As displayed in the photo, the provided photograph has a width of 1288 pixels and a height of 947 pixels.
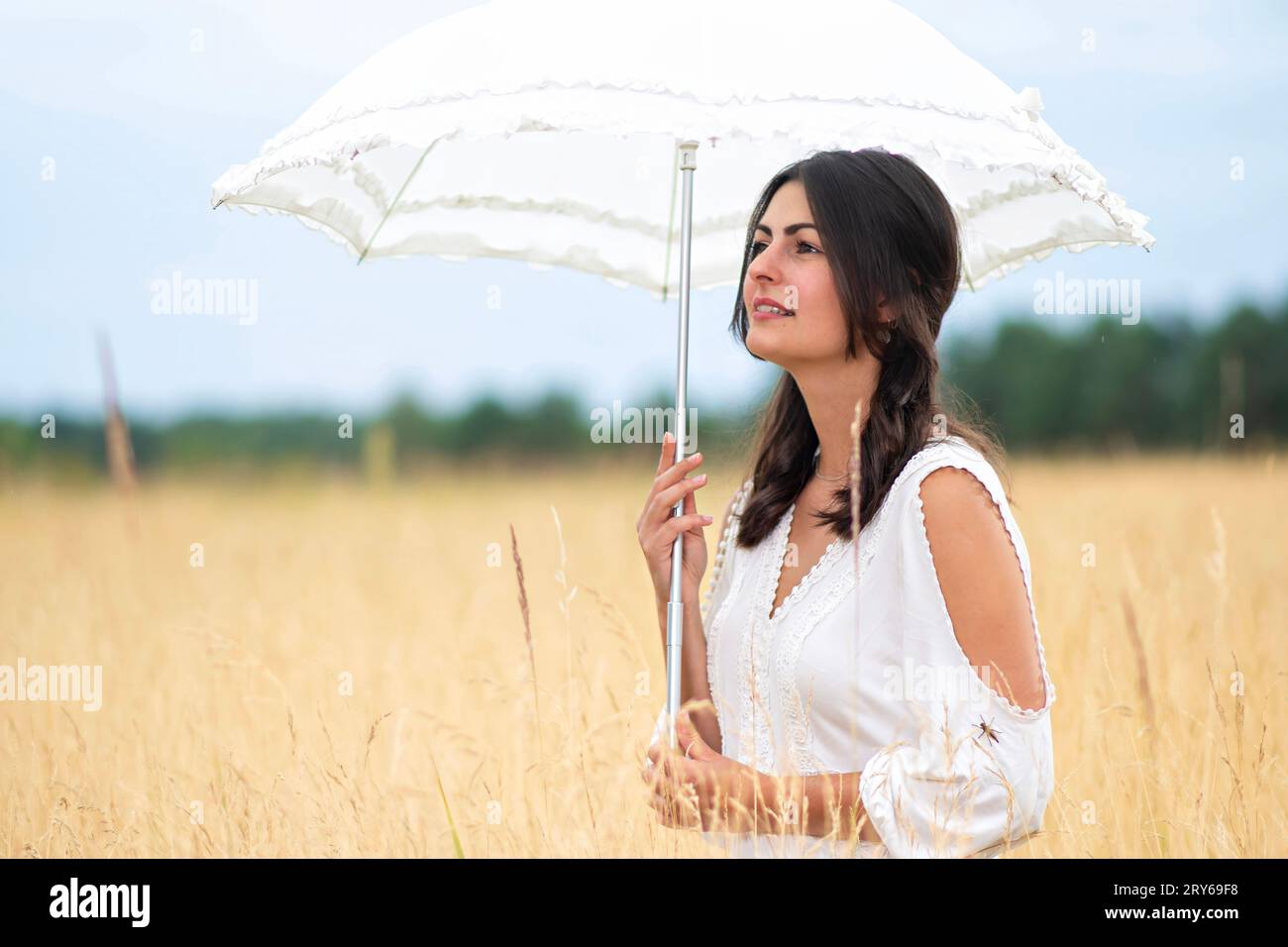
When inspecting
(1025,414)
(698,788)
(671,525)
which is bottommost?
(698,788)

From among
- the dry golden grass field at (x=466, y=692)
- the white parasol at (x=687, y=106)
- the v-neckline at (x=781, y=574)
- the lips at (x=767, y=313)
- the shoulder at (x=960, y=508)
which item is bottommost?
the dry golden grass field at (x=466, y=692)

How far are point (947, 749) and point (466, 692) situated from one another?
3146mm

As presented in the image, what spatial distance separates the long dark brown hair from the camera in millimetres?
2480

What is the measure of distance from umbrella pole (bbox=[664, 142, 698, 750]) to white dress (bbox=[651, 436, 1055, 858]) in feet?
0.45

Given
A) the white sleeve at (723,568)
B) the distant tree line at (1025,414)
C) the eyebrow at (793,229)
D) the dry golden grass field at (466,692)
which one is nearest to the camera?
the eyebrow at (793,229)

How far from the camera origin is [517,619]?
6.29 m

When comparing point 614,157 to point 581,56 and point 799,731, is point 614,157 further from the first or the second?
point 799,731

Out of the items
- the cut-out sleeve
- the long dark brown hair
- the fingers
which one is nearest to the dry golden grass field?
the fingers

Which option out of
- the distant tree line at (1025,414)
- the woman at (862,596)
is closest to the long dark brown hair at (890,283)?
the woman at (862,596)

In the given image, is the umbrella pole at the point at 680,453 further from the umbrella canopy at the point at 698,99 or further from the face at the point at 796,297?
the umbrella canopy at the point at 698,99

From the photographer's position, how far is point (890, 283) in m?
2.51

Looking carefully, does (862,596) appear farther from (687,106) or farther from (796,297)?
(687,106)

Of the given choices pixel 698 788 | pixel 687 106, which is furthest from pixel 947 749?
pixel 687 106

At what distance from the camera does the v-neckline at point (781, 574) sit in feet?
8.30
